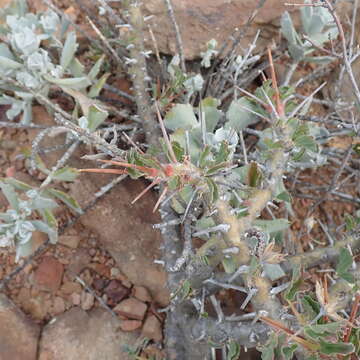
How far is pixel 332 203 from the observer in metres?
1.85

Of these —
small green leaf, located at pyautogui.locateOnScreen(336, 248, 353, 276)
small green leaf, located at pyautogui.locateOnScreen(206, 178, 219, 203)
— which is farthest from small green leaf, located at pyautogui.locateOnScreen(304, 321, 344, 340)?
small green leaf, located at pyautogui.locateOnScreen(206, 178, 219, 203)

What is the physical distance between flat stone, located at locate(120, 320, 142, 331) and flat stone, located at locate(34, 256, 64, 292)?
24 cm

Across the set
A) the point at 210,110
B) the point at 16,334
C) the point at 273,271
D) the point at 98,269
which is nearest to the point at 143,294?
the point at 98,269

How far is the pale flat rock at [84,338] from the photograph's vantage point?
156 centimetres

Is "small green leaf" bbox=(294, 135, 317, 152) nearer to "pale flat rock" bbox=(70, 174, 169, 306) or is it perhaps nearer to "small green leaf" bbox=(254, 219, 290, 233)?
"small green leaf" bbox=(254, 219, 290, 233)

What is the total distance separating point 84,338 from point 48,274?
0.23m

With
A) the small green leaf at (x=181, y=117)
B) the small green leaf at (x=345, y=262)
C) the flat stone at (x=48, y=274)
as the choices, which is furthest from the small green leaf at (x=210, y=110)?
the flat stone at (x=48, y=274)

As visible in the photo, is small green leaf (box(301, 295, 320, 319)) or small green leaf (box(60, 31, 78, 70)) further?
small green leaf (box(60, 31, 78, 70))

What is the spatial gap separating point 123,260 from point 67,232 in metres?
0.20

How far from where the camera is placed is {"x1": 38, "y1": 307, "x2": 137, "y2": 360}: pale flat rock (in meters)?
1.56

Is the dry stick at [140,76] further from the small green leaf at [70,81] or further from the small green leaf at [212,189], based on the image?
the small green leaf at [212,189]

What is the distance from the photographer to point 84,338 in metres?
1.57

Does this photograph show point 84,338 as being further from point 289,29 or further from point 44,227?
point 289,29

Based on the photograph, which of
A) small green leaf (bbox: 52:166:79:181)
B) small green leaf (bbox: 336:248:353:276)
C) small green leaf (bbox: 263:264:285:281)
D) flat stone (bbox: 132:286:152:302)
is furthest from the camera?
flat stone (bbox: 132:286:152:302)
